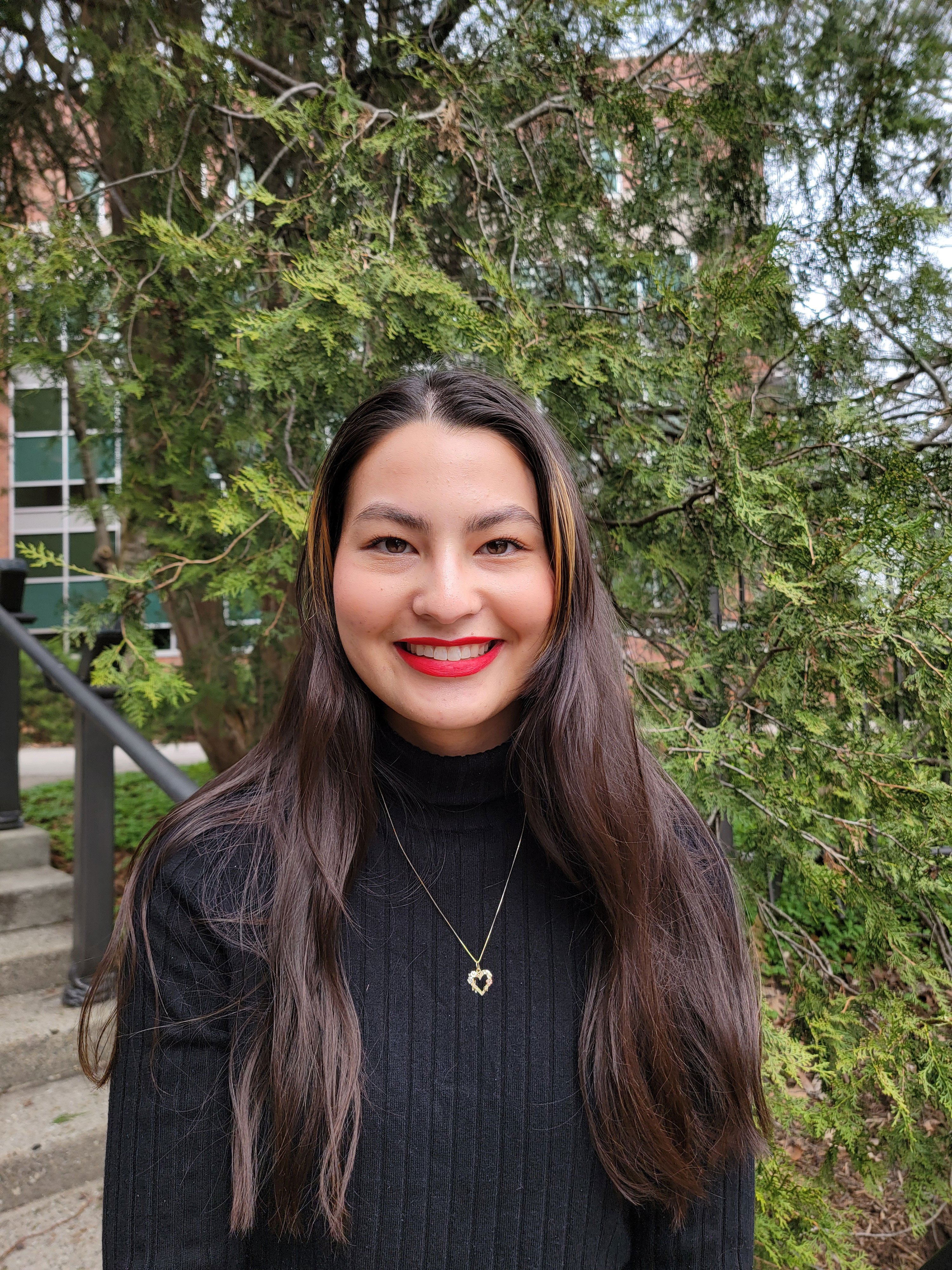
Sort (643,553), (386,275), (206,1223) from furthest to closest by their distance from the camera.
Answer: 1. (643,553)
2. (386,275)
3. (206,1223)

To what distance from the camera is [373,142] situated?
1921 mm

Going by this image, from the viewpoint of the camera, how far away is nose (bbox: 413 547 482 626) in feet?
3.76

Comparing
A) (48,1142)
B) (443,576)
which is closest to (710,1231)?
(443,576)

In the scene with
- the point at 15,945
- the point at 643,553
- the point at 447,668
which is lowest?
the point at 15,945

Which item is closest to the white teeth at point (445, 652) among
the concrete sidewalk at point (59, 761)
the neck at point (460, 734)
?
the neck at point (460, 734)

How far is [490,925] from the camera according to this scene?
1.29 m

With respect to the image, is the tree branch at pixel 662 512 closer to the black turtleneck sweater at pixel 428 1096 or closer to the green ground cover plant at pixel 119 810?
the black turtleneck sweater at pixel 428 1096

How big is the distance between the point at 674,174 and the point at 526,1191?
7.58 feet

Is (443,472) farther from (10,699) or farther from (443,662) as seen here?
(10,699)

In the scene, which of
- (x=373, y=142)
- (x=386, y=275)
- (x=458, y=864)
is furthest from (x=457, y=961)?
(x=373, y=142)

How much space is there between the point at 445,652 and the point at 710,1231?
902mm

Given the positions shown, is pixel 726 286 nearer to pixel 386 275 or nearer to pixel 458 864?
pixel 386 275

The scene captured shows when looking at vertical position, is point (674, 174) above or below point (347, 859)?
above

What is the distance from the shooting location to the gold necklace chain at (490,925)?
1252 millimetres
